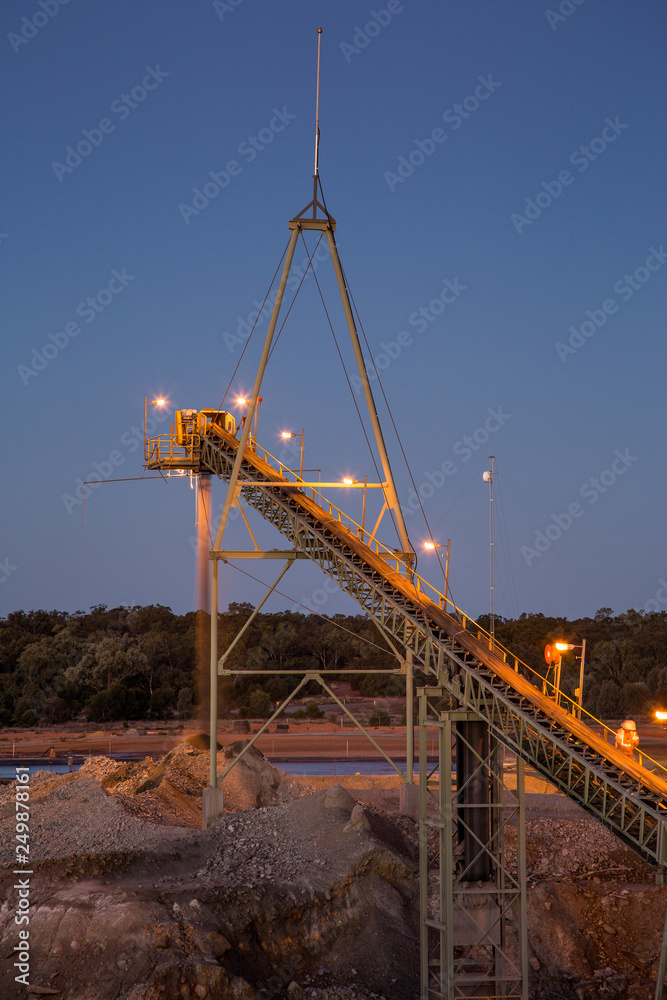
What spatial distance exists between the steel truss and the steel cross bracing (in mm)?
1015

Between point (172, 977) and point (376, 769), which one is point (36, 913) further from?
point (376, 769)

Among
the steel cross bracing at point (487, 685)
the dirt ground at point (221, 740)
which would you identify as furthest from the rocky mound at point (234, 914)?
the dirt ground at point (221, 740)

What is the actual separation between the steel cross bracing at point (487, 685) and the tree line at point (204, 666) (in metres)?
41.2

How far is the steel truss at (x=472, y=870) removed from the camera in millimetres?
26906

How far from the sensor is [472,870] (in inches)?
1098

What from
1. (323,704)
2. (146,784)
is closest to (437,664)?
(146,784)

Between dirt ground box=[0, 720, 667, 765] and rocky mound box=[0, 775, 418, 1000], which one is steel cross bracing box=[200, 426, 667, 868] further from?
dirt ground box=[0, 720, 667, 765]

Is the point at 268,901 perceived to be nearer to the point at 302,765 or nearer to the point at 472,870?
the point at 472,870

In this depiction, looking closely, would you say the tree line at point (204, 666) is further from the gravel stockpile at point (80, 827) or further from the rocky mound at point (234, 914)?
the rocky mound at point (234, 914)

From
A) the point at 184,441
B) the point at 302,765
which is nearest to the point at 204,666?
the point at 302,765

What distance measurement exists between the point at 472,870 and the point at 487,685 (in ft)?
17.3

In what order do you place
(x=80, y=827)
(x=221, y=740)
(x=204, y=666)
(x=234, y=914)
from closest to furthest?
(x=234, y=914) → (x=80, y=827) → (x=221, y=740) → (x=204, y=666)

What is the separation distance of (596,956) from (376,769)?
33930 millimetres

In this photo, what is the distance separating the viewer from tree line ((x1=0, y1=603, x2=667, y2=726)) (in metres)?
83.8
